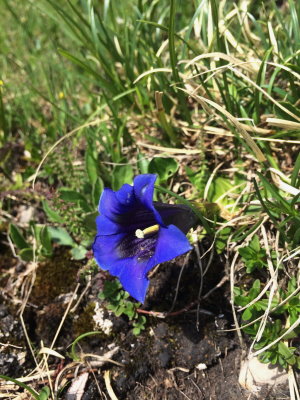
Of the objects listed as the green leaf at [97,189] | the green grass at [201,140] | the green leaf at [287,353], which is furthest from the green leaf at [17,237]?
the green leaf at [287,353]

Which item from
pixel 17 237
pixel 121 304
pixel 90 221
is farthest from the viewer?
pixel 17 237

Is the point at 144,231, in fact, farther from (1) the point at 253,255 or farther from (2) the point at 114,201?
(1) the point at 253,255

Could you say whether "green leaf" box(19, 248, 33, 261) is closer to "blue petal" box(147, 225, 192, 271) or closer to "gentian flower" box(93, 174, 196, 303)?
"gentian flower" box(93, 174, 196, 303)

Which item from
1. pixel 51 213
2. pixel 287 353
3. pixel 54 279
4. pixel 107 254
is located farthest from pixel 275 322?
pixel 51 213

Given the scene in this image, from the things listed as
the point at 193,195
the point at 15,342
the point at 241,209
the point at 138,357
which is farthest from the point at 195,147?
the point at 15,342

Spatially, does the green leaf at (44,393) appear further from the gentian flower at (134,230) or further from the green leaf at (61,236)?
the green leaf at (61,236)
